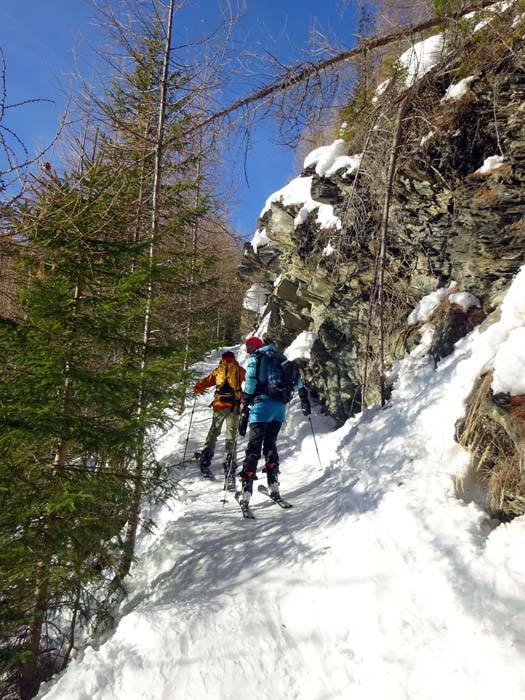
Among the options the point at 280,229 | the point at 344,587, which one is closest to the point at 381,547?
the point at 344,587

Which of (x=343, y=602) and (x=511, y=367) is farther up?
(x=511, y=367)

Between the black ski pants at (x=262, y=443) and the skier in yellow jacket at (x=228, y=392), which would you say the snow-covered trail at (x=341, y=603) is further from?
the skier in yellow jacket at (x=228, y=392)

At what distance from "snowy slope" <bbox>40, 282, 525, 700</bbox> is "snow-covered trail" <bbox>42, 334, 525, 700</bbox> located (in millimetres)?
10

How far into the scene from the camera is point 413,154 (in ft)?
22.4

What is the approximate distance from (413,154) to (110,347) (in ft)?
19.9

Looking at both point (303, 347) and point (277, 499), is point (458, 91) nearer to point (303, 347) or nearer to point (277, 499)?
point (303, 347)

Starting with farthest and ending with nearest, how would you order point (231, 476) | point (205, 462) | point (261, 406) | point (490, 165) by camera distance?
point (205, 462), point (231, 476), point (490, 165), point (261, 406)

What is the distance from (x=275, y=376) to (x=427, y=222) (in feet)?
14.0

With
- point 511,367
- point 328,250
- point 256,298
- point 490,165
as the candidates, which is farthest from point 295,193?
point 511,367

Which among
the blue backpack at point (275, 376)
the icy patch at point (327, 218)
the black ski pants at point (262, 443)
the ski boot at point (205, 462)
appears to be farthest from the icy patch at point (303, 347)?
the black ski pants at point (262, 443)

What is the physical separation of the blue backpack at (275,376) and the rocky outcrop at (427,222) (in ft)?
5.98

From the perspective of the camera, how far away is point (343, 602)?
336 centimetres

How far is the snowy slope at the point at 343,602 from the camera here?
277cm

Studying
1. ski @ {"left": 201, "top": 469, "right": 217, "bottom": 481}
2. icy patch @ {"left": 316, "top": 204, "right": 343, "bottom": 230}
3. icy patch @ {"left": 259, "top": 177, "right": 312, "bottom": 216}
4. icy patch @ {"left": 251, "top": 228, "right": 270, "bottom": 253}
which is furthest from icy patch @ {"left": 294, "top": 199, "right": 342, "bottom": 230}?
ski @ {"left": 201, "top": 469, "right": 217, "bottom": 481}
